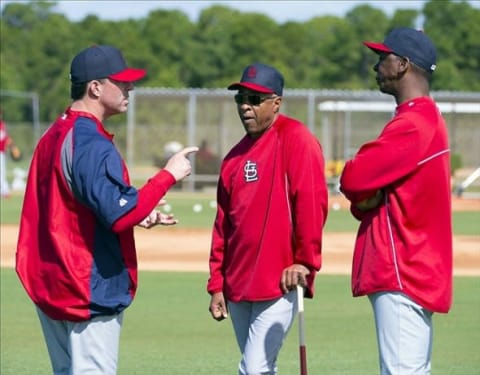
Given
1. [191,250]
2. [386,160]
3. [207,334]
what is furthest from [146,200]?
[191,250]

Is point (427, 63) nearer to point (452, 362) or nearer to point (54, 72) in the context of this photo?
point (452, 362)

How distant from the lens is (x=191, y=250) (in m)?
18.8

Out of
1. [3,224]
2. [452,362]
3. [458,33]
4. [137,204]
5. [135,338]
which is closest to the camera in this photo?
[137,204]

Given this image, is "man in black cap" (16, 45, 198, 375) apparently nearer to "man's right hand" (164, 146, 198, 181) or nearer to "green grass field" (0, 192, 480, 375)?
"man's right hand" (164, 146, 198, 181)

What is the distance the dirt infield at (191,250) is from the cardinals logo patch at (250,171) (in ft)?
31.2

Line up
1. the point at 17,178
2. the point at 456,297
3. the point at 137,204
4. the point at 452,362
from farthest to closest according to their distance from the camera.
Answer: the point at 17,178 < the point at 456,297 < the point at 452,362 < the point at 137,204

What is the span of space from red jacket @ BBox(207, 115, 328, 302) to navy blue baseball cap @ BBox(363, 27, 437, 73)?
2.76 ft

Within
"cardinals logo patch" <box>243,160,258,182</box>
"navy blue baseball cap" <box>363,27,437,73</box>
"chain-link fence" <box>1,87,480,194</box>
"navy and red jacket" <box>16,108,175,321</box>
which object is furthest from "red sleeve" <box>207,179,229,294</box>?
"chain-link fence" <box>1,87,480,194</box>

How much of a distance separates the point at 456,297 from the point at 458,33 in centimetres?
5655

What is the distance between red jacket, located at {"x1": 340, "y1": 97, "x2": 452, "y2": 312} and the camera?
5.92 meters

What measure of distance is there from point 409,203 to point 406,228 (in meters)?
0.12

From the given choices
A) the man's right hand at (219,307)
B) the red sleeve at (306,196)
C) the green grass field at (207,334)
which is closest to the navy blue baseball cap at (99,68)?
the red sleeve at (306,196)

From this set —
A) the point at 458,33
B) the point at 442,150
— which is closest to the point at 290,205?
the point at 442,150

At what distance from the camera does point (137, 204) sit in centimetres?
588
